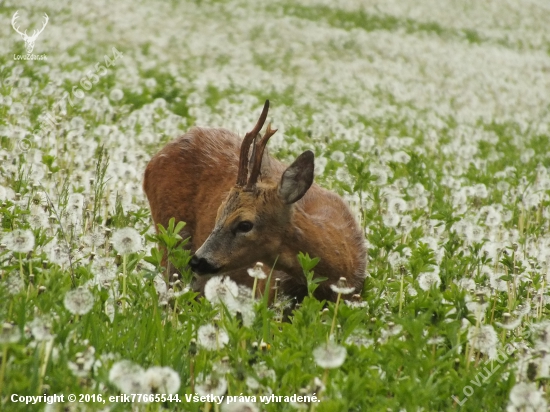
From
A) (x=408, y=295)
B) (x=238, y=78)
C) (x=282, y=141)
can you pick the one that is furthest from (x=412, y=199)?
(x=238, y=78)

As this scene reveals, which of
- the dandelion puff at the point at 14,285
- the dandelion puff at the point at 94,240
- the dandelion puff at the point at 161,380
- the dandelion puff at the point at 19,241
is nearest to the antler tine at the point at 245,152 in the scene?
the dandelion puff at the point at 94,240

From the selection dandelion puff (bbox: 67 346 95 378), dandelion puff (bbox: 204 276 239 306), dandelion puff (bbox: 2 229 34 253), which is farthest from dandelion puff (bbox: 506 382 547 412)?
dandelion puff (bbox: 2 229 34 253)

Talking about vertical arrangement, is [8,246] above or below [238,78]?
above

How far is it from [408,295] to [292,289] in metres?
0.93

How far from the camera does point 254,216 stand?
5309 mm

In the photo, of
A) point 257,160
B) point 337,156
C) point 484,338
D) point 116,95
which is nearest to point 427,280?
point 484,338

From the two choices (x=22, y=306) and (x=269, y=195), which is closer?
A: (x=22, y=306)

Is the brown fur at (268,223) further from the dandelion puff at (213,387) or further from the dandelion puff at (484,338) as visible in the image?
the dandelion puff at (213,387)

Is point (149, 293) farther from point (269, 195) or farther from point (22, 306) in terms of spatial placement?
point (269, 195)

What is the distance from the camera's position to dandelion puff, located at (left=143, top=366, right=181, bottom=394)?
284cm

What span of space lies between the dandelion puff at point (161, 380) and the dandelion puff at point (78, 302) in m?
0.62

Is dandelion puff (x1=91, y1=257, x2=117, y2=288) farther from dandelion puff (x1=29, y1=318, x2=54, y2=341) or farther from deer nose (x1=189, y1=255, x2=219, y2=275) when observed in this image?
dandelion puff (x1=29, y1=318, x2=54, y2=341)

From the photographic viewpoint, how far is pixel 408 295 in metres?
4.67

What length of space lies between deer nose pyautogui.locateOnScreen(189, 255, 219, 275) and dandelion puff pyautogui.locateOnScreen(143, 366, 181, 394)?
2263 mm
